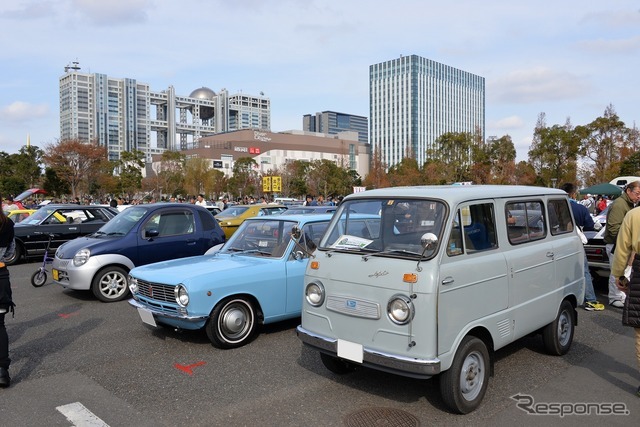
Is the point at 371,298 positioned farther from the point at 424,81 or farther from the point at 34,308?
the point at 424,81

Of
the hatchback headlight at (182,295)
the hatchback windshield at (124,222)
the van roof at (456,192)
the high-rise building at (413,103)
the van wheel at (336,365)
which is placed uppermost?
the high-rise building at (413,103)

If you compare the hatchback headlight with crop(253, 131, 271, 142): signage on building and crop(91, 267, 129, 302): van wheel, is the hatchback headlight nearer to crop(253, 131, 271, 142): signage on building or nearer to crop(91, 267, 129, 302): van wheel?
crop(91, 267, 129, 302): van wheel

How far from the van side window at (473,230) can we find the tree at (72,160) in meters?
47.3

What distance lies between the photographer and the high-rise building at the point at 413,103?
5541 inches

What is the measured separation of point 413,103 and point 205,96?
8543cm

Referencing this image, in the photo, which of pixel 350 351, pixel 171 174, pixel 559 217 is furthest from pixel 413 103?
pixel 350 351

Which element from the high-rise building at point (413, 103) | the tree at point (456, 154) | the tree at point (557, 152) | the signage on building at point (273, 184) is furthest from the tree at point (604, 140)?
the high-rise building at point (413, 103)

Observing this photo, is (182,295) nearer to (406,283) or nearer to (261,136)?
(406,283)

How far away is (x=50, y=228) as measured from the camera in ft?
44.9

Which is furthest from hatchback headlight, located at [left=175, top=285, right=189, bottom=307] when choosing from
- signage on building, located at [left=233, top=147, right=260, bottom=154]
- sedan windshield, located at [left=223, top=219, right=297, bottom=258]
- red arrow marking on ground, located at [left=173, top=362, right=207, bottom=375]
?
signage on building, located at [left=233, top=147, right=260, bottom=154]

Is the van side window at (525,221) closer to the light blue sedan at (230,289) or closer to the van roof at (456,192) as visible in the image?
the van roof at (456,192)

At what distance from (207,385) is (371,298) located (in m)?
1.98

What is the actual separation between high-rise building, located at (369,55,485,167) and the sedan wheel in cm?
13318

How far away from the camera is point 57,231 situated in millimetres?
13703
